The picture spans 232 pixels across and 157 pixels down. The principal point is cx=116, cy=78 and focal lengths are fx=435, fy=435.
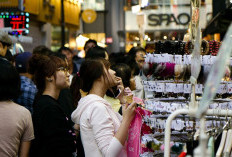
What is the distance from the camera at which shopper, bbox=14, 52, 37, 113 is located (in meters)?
5.45

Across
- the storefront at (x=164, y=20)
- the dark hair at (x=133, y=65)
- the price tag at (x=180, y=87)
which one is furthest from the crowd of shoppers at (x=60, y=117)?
the storefront at (x=164, y=20)

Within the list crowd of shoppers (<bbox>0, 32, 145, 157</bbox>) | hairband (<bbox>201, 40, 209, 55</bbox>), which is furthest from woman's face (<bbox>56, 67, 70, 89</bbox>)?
hairband (<bbox>201, 40, 209, 55</bbox>)

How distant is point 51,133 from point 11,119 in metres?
0.51

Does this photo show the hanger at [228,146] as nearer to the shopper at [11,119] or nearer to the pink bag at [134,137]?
the pink bag at [134,137]

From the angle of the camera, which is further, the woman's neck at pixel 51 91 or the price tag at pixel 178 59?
the woman's neck at pixel 51 91

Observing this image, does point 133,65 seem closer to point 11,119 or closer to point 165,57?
point 165,57

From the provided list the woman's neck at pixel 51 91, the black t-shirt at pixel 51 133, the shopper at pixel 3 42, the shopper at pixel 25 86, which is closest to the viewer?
the black t-shirt at pixel 51 133

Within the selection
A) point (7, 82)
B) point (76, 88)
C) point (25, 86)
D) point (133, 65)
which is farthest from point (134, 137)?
point (133, 65)

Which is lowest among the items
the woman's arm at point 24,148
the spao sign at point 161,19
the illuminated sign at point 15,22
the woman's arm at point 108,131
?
the woman's arm at point 24,148

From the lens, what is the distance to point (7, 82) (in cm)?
357

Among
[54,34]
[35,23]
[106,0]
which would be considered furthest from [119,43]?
[35,23]

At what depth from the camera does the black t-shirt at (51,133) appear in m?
3.95

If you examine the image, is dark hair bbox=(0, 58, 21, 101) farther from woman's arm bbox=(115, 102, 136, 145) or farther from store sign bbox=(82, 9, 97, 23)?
store sign bbox=(82, 9, 97, 23)

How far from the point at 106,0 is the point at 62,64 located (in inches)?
1324
